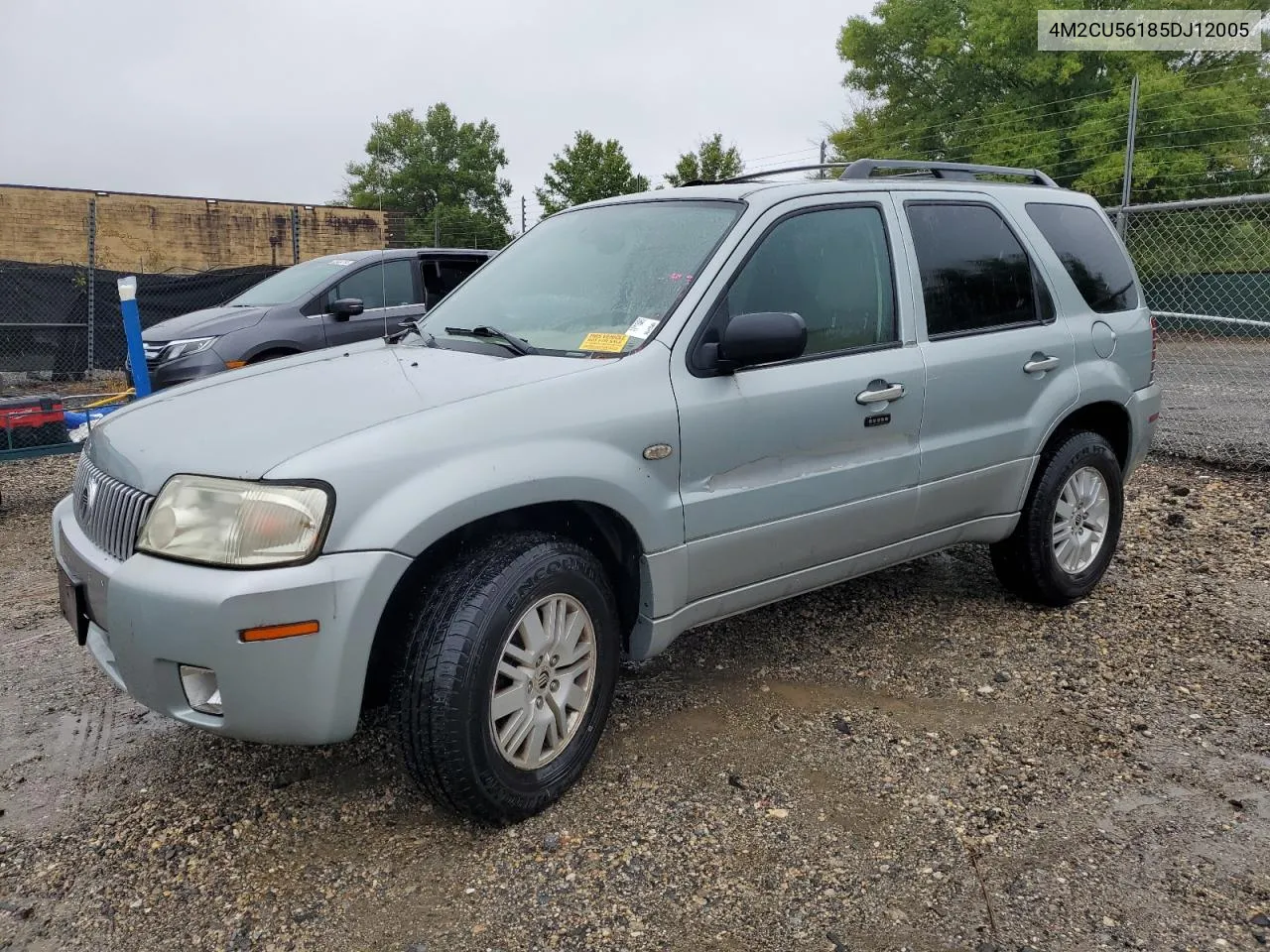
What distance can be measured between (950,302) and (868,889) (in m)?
2.29

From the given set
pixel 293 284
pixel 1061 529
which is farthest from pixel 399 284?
pixel 1061 529

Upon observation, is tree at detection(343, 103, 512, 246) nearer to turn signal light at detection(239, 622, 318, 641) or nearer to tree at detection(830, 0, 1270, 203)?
tree at detection(830, 0, 1270, 203)

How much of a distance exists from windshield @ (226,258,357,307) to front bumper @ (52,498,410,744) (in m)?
6.59

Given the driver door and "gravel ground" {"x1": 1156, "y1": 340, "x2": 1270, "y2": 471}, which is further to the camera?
"gravel ground" {"x1": 1156, "y1": 340, "x2": 1270, "y2": 471}

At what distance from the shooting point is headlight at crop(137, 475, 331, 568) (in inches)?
94.8

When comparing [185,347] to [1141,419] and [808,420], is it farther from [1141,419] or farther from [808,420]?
[1141,419]

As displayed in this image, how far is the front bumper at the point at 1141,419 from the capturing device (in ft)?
15.2

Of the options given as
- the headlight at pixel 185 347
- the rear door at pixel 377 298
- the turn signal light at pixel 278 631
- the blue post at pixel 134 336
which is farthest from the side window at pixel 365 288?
the turn signal light at pixel 278 631

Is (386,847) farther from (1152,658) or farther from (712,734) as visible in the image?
(1152,658)

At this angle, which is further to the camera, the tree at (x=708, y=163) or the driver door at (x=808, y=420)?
the tree at (x=708, y=163)

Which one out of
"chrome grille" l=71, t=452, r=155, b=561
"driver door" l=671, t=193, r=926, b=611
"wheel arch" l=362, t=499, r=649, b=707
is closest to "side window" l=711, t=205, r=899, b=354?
"driver door" l=671, t=193, r=926, b=611

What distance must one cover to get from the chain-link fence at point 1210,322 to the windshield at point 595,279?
4.04 meters

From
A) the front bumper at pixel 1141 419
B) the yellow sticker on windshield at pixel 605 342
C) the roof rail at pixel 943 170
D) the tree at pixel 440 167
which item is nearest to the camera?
the yellow sticker on windshield at pixel 605 342

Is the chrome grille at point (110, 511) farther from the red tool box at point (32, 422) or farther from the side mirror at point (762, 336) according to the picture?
the red tool box at point (32, 422)
